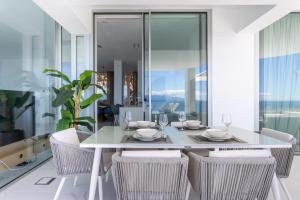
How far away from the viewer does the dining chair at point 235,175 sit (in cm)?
160

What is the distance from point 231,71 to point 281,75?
2.88 ft

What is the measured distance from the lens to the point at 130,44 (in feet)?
23.3

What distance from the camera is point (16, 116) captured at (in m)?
3.34

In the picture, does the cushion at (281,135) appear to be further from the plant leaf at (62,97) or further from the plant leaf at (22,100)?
the plant leaf at (22,100)

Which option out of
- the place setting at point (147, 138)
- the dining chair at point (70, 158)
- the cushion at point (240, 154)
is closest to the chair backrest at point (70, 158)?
the dining chair at point (70, 158)

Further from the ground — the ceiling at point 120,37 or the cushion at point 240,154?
the ceiling at point 120,37

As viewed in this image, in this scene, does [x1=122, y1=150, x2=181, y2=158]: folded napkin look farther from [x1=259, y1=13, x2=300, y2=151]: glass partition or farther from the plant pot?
[x1=259, y1=13, x2=300, y2=151]: glass partition

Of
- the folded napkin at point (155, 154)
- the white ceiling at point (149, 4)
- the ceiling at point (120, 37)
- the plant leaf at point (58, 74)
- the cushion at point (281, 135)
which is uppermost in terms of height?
the ceiling at point (120, 37)

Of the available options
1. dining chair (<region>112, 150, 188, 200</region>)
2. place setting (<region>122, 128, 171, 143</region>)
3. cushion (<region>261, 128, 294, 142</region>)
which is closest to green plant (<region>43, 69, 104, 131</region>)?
place setting (<region>122, 128, 171, 143</region>)

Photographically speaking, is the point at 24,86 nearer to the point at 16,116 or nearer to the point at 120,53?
the point at 16,116

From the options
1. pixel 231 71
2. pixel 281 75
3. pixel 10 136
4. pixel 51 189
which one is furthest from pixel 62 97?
pixel 281 75

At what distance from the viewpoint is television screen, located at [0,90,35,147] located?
3.04 metres

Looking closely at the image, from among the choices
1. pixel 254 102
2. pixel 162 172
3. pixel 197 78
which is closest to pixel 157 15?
pixel 197 78

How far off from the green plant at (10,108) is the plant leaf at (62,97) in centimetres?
49
